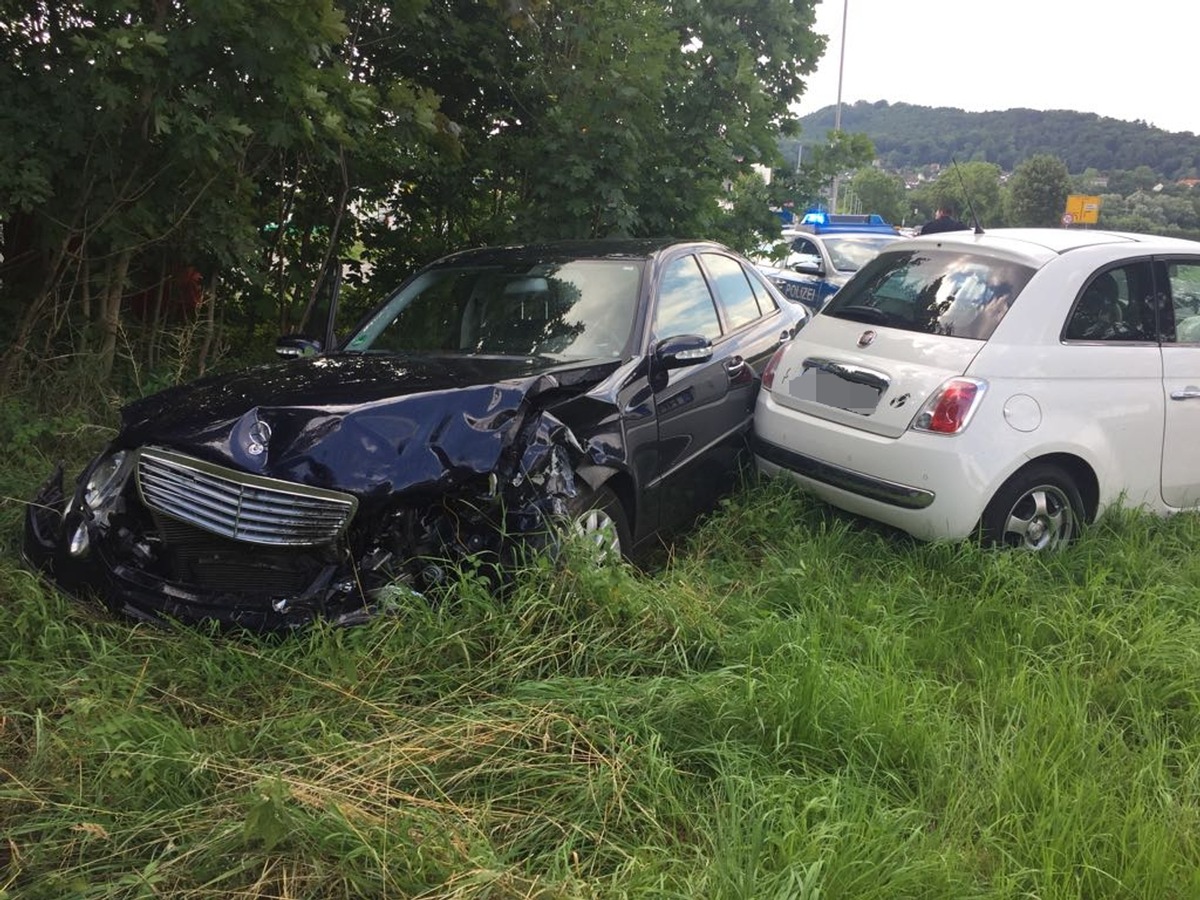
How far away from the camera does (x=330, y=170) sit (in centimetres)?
654

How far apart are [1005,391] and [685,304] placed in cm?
155

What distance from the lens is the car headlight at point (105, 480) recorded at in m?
3.09

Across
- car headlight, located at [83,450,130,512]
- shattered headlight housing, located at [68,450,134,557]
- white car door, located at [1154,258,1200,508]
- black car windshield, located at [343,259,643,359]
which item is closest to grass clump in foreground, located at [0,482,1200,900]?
shattered headlight housing, located at [68,450,134,557]

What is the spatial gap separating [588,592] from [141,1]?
388 cm

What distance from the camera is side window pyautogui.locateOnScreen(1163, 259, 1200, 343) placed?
4.34 m

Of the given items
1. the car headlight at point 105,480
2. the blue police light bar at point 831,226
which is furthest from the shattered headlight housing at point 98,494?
the blue police light bar at point 831,226

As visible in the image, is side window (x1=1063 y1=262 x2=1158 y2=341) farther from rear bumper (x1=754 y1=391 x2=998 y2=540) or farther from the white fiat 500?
rear bumper (x1=754 y1=391 x2=998 y2=540)

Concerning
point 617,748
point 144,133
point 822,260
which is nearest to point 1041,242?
point 617,748

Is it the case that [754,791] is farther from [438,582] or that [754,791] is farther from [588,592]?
[438,582]

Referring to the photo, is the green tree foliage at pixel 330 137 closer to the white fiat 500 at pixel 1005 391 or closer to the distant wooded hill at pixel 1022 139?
the white fiat 500 at pixel 1005 391

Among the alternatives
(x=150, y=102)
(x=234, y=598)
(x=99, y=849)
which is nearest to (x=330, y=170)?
(x=150, y=102)

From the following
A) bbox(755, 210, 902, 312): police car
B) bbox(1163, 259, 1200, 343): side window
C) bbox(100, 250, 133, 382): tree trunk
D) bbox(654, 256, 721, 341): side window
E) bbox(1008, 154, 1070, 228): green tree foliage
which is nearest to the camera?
bbox(654, 256, 721, 341): side window

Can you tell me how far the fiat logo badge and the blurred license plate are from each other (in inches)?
102

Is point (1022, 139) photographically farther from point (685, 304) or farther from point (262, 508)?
point (262, 508)
